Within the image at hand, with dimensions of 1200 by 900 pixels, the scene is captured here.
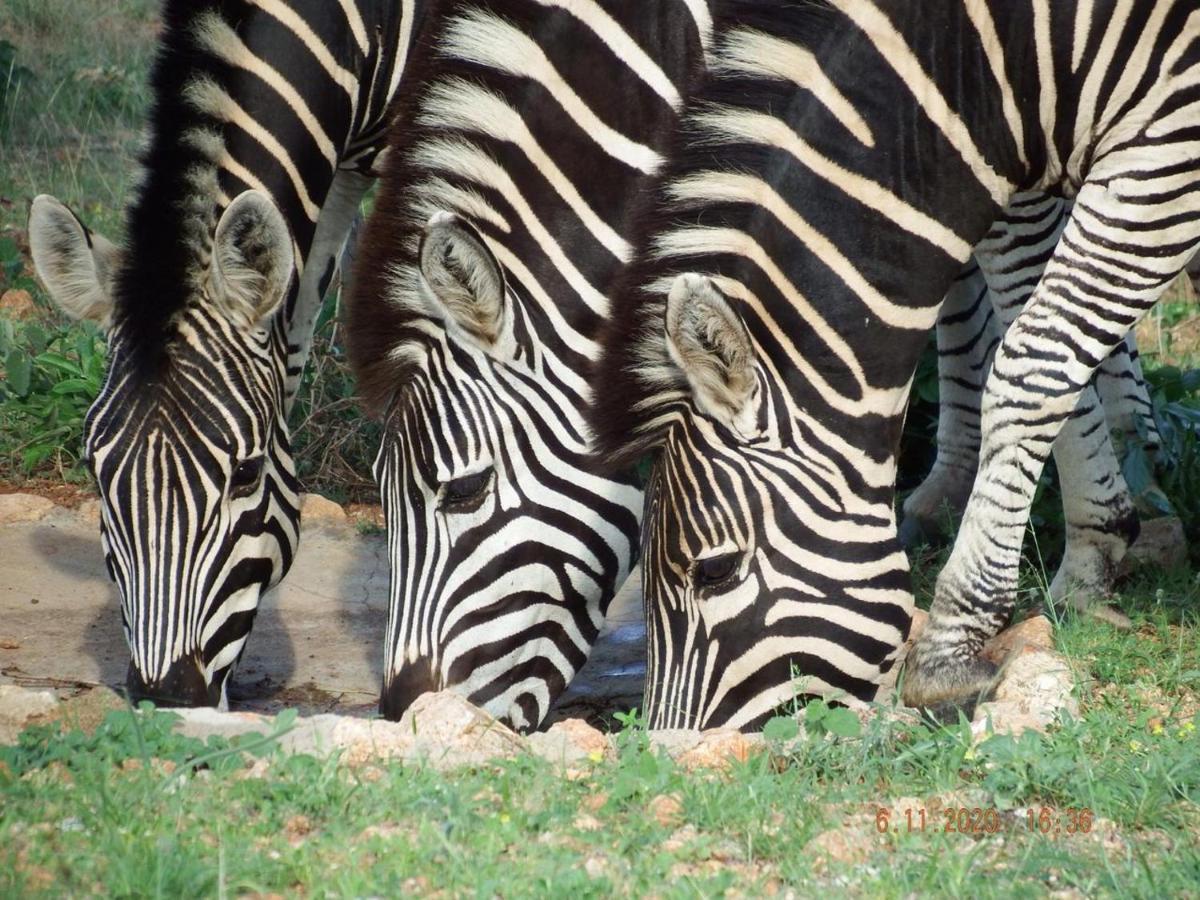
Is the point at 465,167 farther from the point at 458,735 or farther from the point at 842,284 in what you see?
the point at 458,735

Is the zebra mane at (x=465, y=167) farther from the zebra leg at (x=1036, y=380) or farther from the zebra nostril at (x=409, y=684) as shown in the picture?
the zebra leg at (x=1036, y=380)

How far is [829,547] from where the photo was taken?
Answer: 14.3 ft

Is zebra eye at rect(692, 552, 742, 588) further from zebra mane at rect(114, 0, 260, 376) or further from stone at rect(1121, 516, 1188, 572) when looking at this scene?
stone at rect(1121, 516, 1188, 572)

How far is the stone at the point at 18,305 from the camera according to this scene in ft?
29.8

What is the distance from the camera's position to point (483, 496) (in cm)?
467

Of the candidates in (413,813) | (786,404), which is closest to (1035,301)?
(786,404)

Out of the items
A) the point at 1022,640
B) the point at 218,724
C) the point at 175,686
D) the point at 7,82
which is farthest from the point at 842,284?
the point at 7,82

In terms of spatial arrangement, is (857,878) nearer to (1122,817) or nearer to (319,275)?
(1122,817)

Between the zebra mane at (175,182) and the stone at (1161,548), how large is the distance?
4.01 m

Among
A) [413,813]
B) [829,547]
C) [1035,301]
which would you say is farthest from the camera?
[1035,301]

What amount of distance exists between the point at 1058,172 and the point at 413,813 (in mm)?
3086

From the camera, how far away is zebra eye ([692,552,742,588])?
4.29 m

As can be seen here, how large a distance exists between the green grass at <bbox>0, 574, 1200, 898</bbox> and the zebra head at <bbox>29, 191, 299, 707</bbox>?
93 cm
